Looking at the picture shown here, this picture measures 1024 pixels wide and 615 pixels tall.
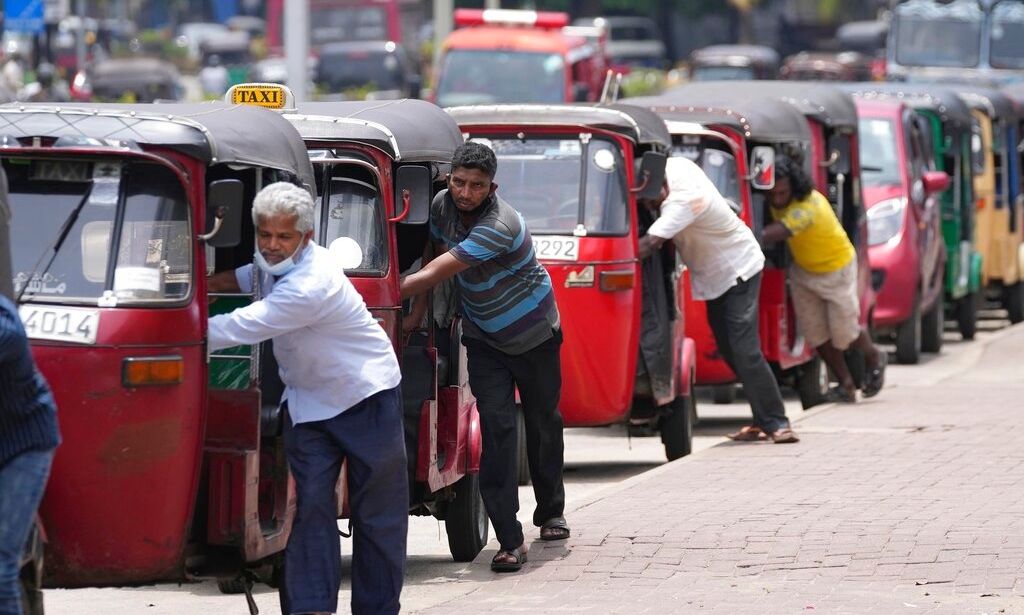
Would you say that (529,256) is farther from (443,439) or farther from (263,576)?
(263,576)

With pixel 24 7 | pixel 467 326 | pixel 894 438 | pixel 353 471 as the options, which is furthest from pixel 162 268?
pixel 24 7

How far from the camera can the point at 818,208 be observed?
13.1m

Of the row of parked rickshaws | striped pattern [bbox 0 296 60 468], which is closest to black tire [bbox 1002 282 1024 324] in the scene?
the row of parked rickshaws

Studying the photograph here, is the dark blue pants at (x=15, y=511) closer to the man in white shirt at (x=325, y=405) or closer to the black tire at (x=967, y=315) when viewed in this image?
the man in white shirt at (x=325, y=405)

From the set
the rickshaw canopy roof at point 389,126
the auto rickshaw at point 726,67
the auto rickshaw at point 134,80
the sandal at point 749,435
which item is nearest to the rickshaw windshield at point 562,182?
the sandal at point 749,435

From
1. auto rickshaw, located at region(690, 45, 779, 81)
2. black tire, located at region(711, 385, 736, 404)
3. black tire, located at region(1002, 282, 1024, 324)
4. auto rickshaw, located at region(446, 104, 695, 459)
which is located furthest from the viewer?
auto rickshaw, located at region(690, 45, 779, 81)

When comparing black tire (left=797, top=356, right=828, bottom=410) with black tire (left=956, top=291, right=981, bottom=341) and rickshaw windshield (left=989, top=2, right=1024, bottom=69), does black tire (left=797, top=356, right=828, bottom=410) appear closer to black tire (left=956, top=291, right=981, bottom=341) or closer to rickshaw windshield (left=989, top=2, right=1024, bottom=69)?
black tire (left=956, top=291, right=981, bottom=341)

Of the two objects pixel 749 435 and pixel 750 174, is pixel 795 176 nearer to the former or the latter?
pixel 750 174

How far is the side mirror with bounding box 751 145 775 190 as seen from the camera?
12.9m

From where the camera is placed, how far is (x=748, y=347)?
1166cm

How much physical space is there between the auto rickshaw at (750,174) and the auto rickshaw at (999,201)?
7.14 meters

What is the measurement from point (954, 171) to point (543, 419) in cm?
1206

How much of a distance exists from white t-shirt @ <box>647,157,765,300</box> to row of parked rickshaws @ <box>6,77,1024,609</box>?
188 mm

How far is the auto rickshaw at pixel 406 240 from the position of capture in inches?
309
